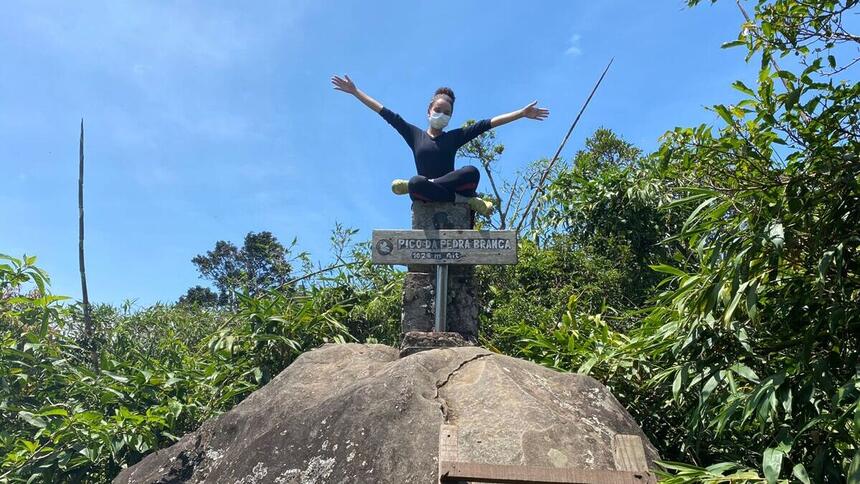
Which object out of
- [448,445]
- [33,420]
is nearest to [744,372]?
[448,445]

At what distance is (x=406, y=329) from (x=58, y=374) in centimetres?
343

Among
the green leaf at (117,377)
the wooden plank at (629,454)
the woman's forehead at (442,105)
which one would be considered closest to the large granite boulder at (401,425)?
the wooden plank at (629,454)

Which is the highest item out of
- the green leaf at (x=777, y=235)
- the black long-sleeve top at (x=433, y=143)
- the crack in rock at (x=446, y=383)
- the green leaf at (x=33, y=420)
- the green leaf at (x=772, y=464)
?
the black long-sleeve top at (x=433, y=143)

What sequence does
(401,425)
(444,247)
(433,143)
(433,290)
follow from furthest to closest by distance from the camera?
(433,143)
(433,290)
(444,247)
(401,425)

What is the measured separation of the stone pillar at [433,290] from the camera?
709 centimetres

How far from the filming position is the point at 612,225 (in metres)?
9.73

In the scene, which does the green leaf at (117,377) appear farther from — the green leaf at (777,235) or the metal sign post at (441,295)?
the green leaf at (777,235)

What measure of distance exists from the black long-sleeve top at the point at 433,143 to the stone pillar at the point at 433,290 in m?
0.43

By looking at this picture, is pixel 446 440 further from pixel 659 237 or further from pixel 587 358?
pixel 659 237

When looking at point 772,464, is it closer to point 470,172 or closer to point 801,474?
point 801,474

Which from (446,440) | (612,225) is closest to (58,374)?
(446,440)

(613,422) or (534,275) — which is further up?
(534,275)

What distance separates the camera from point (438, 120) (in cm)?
760

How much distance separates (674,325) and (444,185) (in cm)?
268
